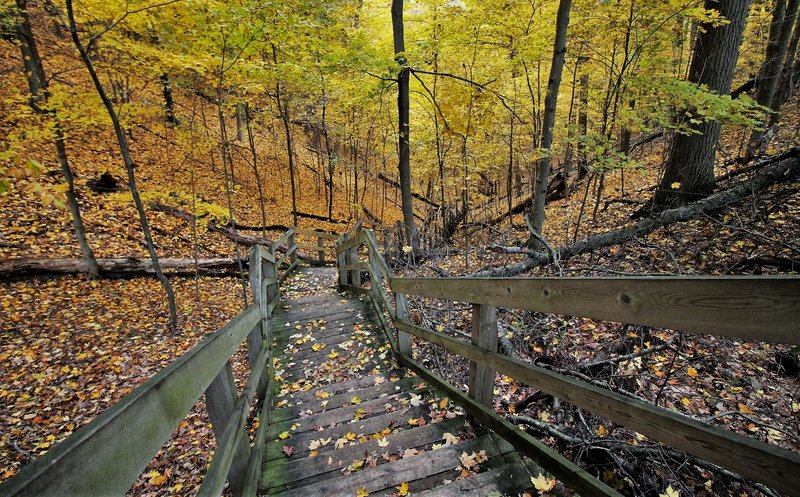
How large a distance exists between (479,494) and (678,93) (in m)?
6.97

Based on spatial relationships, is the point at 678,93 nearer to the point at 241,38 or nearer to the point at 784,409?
the point at 784,409

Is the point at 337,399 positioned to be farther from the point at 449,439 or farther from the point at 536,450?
the point at 536,450

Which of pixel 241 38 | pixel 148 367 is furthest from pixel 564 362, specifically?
pixel 241 38

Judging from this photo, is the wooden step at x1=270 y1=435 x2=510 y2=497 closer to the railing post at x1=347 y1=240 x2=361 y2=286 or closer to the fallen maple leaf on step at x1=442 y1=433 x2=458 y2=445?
the fallen maple leaf on step at x1=442 y1=433 x2=458 y2=445

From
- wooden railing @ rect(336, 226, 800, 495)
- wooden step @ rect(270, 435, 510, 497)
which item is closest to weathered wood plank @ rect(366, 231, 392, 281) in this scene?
wooden railing @ rect(336, 226, 800, 495)

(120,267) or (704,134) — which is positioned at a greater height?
(704,134)

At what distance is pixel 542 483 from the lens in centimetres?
215

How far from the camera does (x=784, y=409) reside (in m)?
3.24

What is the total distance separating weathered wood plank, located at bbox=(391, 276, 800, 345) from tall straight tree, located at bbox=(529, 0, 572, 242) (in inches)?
203

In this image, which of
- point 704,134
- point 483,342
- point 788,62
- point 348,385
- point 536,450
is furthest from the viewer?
point 788,62

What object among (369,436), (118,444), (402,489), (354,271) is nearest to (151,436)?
(118,444)

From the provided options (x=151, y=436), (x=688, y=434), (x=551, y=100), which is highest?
(x=551, y=100)

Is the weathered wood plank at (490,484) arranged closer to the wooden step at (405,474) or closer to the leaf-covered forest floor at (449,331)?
the wooden step at (405,474)

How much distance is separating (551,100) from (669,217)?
2.93m
